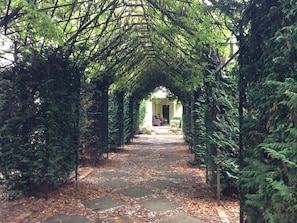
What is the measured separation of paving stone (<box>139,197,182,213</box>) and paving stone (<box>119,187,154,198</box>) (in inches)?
16.7

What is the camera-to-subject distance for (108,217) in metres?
4.17

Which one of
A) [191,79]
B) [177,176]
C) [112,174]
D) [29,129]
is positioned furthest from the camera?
[112,174]

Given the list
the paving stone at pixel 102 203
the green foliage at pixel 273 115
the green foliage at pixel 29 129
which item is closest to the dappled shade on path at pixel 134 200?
the paving stone at pixel 102 203

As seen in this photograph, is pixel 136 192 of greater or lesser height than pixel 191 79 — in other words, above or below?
below

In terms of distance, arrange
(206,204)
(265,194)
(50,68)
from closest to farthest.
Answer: (265,194)
(206,204)
(50,68)

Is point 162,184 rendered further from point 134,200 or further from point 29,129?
point 29,129

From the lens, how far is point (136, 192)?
222 inches

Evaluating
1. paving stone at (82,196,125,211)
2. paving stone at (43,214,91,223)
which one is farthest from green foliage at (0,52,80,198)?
→ paving stone at (43,214,91,223)

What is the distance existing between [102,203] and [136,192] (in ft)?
3.07

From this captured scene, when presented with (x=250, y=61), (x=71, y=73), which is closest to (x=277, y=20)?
(x=250, y=61)

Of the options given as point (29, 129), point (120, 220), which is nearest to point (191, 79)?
point (29, 129)

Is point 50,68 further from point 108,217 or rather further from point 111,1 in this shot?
point 108,217

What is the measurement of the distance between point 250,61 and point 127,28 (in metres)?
5.53

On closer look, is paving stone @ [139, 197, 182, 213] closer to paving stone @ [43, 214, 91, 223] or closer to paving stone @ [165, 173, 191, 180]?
paving stone @ [43, 214, 91, 223]
